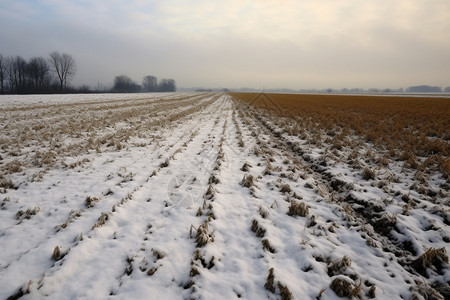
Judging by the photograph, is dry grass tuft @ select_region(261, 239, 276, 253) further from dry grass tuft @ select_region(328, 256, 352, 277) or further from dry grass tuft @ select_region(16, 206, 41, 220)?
dry grass tuft @ select_region(16, 206, 41, 220)

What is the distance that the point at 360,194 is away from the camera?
20.3 ft

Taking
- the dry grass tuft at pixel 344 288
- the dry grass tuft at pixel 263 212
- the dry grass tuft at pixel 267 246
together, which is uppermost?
the dry grass tuft at pixel 263 212

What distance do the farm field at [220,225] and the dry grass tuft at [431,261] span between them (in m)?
0.02

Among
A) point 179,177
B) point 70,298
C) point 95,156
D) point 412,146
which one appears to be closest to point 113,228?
point 70,298

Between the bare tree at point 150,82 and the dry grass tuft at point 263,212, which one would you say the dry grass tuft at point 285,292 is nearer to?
the dry grass tuft at point 263,212

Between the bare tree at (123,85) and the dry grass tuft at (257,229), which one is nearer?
the dry grass tuft at (257,229)

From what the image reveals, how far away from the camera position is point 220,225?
4.79 metres

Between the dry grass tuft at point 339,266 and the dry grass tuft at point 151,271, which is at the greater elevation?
the dry grass tuft at point 151,271

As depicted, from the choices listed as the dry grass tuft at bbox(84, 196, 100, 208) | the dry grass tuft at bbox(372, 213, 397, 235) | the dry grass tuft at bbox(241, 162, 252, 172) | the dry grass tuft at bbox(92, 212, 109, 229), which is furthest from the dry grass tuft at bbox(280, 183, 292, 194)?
the dry grass tuft at bbox(84, 196, 100, 208)

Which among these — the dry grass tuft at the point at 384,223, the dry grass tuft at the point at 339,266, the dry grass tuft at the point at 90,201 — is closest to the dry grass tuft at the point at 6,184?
the dry grass tuft at the point at 90,201

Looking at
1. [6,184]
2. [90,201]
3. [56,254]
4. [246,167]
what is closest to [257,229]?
[56,254]

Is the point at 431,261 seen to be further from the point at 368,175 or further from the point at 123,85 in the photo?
the point at 123,85

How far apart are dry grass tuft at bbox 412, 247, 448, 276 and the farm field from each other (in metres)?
0.02

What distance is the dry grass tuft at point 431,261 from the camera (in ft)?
12.4
